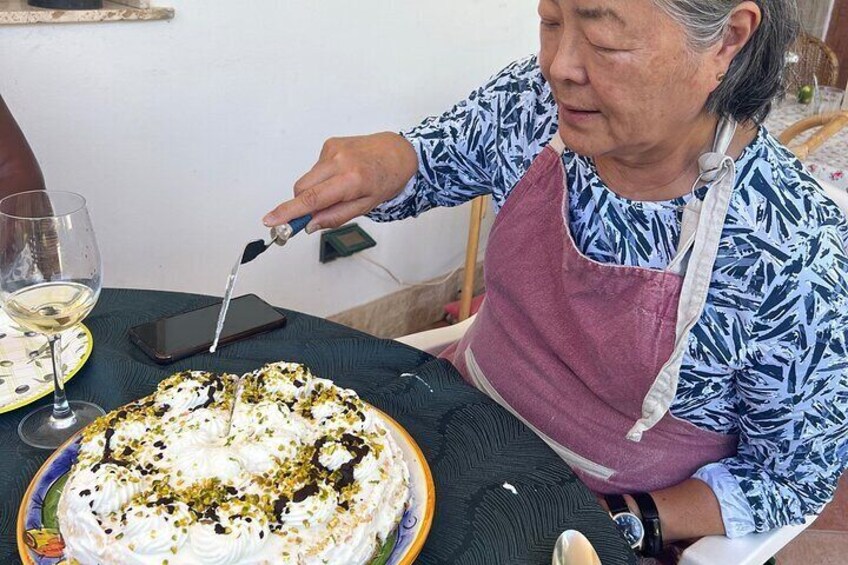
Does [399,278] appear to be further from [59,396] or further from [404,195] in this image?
[59,396]

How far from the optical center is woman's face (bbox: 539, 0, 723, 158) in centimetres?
84

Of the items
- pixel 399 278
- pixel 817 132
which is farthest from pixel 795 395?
pixel 399 278

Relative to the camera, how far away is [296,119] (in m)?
2.02

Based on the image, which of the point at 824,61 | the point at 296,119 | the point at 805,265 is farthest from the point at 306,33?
the point at 824,61

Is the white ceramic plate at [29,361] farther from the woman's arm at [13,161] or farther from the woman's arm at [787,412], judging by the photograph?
the woman's arm at [787,412]

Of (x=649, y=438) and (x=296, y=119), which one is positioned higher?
(x=296, y=119)

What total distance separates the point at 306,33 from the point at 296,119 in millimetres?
221

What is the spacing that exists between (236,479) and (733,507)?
674 millimetres

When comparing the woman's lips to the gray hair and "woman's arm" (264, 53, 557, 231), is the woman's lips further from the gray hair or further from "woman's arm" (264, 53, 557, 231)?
"woman's arm" (264, 53, 557, 231)

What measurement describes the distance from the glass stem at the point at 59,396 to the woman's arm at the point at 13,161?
562 mm

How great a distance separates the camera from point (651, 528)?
1.06 m

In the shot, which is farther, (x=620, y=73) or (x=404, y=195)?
(x=404, y=195)

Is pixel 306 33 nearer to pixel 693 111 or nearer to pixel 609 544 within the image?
pixel 693 111

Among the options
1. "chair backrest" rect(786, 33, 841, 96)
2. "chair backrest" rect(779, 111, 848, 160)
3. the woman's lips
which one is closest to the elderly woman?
the woman's lips
